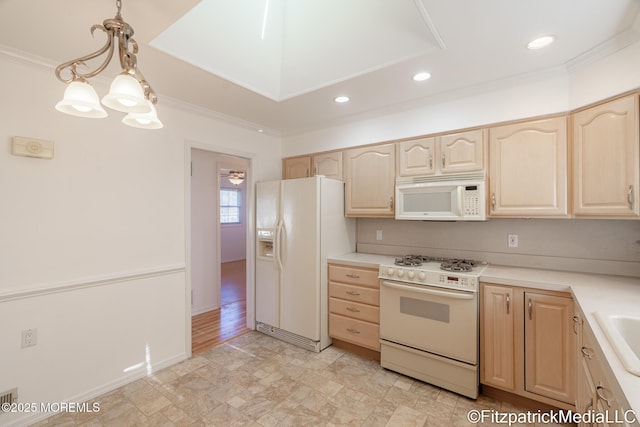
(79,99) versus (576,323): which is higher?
(79,99)

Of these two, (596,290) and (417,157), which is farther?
(417,157)

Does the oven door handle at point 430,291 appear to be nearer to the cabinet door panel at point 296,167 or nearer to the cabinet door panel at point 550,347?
the cabinet door panel at point 550,347

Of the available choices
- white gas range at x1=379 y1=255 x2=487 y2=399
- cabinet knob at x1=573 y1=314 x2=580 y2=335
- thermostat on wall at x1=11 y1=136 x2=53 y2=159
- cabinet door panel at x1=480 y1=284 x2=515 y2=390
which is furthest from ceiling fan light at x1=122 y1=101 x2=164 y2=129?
cabinet knob at x1=573 y1=314 x2=580 y2=335

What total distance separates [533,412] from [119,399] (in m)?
3.05

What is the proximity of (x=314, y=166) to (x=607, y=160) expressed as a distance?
8.38 ft

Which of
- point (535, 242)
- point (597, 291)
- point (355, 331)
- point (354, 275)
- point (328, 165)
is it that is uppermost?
point (328, 165)

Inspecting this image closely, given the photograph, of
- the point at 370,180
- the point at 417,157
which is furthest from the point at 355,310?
the point at 417,157

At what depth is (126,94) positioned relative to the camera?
1094 millimetres

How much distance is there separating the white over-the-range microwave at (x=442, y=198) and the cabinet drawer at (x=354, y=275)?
0.64m

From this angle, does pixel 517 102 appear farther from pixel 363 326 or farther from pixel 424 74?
pixel 363 326

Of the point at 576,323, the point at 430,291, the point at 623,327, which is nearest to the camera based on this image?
the point at 623,327

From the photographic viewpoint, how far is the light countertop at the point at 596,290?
92 cm

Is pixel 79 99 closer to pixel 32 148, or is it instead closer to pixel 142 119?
pixel 142 119

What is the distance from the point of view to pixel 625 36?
177cm
